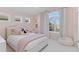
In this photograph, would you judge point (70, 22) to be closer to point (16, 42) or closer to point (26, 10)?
point (26, 10)

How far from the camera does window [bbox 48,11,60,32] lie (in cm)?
179

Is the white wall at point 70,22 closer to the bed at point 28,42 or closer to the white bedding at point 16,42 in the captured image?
the bed at point 28,42

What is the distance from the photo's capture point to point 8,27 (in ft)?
5.73

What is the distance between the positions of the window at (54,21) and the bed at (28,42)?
197 mm

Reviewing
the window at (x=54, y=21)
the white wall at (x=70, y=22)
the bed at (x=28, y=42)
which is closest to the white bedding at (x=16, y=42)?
the bed at (x=28, y=42)

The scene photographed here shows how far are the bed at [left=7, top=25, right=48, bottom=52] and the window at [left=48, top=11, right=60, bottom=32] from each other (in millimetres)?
197

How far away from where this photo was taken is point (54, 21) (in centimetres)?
182

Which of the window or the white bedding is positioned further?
the window

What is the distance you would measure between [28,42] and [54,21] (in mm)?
544

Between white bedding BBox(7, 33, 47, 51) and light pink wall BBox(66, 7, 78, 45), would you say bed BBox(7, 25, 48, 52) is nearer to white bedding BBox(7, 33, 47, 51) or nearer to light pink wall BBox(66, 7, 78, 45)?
white bedding BBox(7, 33, 47, 51)

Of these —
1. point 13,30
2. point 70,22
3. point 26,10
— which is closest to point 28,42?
point 13,30

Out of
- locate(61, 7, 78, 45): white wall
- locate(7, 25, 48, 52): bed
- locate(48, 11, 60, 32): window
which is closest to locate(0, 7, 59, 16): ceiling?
locate(48, 11, 60, 32): window

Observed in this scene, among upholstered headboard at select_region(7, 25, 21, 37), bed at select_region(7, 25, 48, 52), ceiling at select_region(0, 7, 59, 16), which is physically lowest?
bed at select_region(7, 25, 48, 52)
